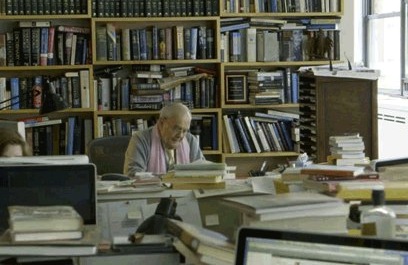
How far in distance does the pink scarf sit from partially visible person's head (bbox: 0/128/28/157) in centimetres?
116

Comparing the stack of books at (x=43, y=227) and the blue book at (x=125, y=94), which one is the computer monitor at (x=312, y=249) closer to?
the stack of books at (x=43, y=227)

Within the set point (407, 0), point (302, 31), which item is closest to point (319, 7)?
point (302, 31)

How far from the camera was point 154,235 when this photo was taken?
232cm

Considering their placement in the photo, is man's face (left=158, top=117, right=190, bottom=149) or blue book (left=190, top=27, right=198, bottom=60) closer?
man's face (left=158, top=117, right=190, bottom=149)

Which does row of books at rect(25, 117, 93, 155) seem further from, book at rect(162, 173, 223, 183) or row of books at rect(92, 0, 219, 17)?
book at rect(162, 173, 223, 183)

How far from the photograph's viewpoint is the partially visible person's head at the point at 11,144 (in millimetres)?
3953

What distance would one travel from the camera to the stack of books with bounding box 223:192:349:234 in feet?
→ 6.28

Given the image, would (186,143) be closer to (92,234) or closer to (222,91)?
(222,91)

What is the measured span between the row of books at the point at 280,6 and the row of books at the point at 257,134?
0.84m

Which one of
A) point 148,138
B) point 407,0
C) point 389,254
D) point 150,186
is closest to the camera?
point 389,254

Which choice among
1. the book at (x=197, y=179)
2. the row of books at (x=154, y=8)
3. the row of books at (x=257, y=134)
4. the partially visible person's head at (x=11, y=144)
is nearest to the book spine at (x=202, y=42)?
the row of books at (x=154, y=8)

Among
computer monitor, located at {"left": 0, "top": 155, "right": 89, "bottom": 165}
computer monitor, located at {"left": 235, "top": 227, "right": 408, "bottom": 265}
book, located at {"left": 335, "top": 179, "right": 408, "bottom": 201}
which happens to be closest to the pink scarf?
computer monitor, located at {"left": 0, "top": 155, "right": 89, "bottom": 165}

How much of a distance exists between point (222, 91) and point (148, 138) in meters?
1.56

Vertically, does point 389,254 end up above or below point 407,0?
below
